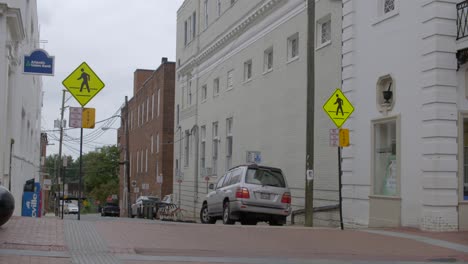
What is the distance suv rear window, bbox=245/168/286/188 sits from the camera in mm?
17812

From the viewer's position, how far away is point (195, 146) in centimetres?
3862

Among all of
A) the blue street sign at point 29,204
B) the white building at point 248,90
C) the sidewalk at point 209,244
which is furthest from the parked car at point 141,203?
the sidewalk at point 209,244

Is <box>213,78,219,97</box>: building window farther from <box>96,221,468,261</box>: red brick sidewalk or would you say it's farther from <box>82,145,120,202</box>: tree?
<box>82,145,120,202</box>: tree

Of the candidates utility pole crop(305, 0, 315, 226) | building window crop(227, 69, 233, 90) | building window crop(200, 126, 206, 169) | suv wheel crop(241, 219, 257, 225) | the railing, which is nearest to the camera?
the railing

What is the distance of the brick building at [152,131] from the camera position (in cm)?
4800

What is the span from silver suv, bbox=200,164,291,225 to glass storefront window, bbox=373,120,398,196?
105 inches

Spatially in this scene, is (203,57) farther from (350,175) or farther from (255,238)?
(255,238)

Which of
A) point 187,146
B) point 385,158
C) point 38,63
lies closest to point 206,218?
point 385,158

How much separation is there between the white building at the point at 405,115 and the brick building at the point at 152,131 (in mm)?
29753

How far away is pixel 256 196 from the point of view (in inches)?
691

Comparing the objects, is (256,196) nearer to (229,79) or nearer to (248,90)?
(248,90)

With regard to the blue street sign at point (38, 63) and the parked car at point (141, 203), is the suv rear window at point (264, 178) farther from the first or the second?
the parked car at point (141, 203)

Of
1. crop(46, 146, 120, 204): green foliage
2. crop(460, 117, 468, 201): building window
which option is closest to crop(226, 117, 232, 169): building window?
crop(460, 117, 468, 201): building window

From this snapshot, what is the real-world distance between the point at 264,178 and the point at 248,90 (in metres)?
11.9
